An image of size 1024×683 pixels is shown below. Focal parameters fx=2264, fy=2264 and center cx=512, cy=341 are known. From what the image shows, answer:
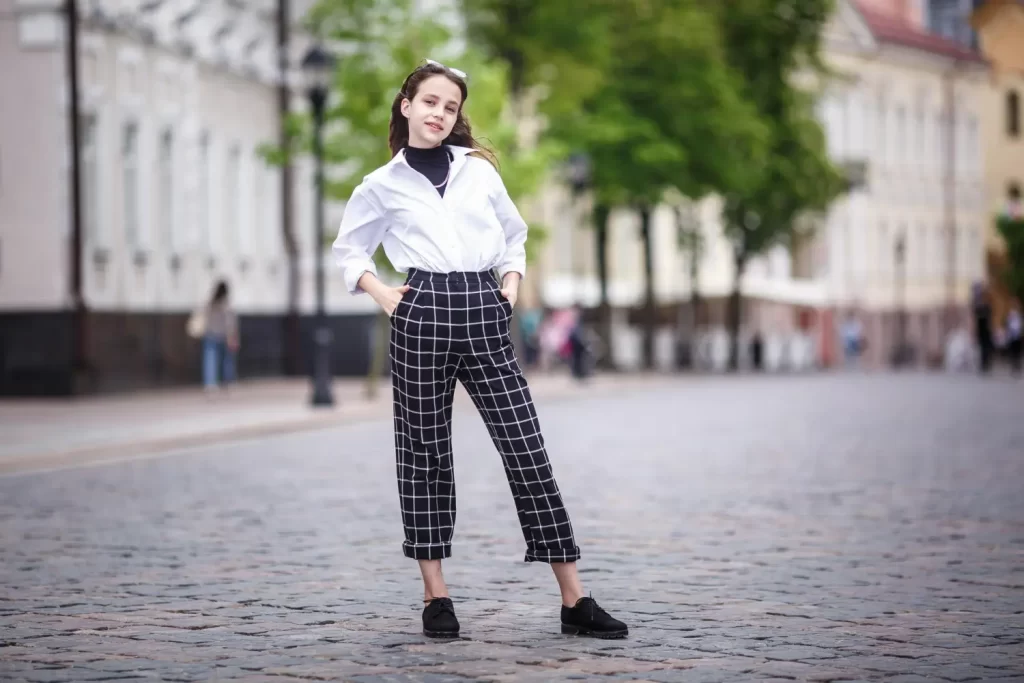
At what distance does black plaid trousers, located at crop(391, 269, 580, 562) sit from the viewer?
765cm

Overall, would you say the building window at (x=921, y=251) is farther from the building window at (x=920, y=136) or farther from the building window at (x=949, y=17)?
the building window at (x=949, y=17)

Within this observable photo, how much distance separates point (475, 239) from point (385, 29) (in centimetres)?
2616

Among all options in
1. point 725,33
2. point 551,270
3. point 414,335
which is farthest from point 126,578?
point 551,270

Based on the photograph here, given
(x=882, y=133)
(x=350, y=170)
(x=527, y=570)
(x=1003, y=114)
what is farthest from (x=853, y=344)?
(x=527, y=570)

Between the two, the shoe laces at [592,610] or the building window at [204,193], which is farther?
the building window at [204,193]

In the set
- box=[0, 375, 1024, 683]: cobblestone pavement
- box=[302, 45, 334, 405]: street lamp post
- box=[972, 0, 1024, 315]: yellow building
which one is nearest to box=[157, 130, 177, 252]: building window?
box=[302, 45, 334, 405]: street lamp post

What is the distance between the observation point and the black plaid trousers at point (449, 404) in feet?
25.1

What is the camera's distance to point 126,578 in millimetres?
9945

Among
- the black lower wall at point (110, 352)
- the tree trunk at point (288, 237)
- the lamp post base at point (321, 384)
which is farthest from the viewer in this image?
the tree trunk at point (288, 237)

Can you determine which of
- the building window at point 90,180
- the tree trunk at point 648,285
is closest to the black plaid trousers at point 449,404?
the building window at point 90,180

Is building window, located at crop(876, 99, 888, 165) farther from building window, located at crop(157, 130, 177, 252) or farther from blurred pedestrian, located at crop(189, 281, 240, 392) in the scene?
blurred pedestrian, located at crop(189, 281, 240, 392)

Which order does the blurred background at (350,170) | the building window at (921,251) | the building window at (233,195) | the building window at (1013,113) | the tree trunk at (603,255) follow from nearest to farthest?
the blurred background at (350,170)
the building window at (233,195)
the tree trunk at (603,255)
the building window at (921,251)
the building window at (1013,113)

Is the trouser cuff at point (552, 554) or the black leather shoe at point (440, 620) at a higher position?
the trouser cuff at point (552, 554)

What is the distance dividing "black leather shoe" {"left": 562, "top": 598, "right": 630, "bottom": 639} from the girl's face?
168 cm
